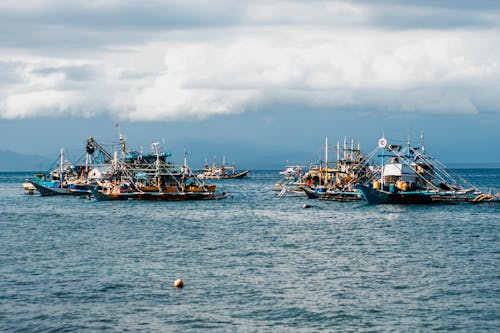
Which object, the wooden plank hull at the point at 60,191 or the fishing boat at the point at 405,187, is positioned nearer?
the fishing boat at the point at 405,187

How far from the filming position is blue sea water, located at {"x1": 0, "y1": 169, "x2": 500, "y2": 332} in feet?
114

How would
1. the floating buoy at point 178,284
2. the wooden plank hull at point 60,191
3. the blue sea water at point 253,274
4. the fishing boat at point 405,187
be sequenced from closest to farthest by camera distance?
the blue sea water at point 253,274 → the floating buoy at point 178,284 → the fishing boat at point 405,187 → the wooden plank hull at point 60,191

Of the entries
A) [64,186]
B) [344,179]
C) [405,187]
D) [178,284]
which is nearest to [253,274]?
[178,284]

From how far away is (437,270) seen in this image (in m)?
48.0

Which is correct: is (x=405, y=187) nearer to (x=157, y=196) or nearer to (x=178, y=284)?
(x=157, y=196)

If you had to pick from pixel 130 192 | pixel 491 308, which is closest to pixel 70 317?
pixel 491 308

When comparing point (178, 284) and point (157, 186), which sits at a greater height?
point (157, 186)

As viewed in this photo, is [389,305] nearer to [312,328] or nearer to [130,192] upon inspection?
[312,328]

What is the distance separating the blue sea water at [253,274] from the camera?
114ft

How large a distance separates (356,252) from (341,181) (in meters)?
73.4

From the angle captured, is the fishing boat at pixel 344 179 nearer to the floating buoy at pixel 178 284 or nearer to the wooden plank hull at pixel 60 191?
the wooden plank hull at pixel 60 191

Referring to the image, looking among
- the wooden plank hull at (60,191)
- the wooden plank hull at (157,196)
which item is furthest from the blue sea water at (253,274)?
the wooden plank hull at (60,191)

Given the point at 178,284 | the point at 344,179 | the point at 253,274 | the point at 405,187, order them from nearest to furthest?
the point at 178,284, the point at 253,274, the point at 405,187, the point at 344,179

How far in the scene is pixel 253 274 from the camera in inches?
1829
